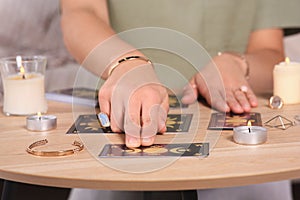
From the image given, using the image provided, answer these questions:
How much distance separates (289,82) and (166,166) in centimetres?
53

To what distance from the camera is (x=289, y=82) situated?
139cm

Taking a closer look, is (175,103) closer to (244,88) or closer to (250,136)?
(244,88)

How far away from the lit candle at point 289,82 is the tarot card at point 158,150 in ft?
1.27

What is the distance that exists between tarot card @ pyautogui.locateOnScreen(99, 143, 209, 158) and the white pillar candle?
31 centimetres

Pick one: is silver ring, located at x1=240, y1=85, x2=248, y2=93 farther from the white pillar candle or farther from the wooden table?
the white pillar candle

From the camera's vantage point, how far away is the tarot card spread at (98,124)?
3.89 ft

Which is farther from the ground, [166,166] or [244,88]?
[244,88]

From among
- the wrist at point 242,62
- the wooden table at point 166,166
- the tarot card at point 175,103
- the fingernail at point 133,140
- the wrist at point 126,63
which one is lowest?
the wooden table at point 166,166

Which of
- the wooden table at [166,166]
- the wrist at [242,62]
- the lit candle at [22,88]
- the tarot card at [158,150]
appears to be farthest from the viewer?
the wrist at [242,62]

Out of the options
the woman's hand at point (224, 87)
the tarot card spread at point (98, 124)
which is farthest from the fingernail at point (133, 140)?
the woman's hand at point (224, 87)

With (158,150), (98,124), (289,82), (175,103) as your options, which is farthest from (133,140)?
(289,82)

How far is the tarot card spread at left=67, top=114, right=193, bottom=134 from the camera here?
118cm

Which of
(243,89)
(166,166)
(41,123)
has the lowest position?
(166,166)

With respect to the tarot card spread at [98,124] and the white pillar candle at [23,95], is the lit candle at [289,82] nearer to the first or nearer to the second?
the tarot card spread at [98,124]
